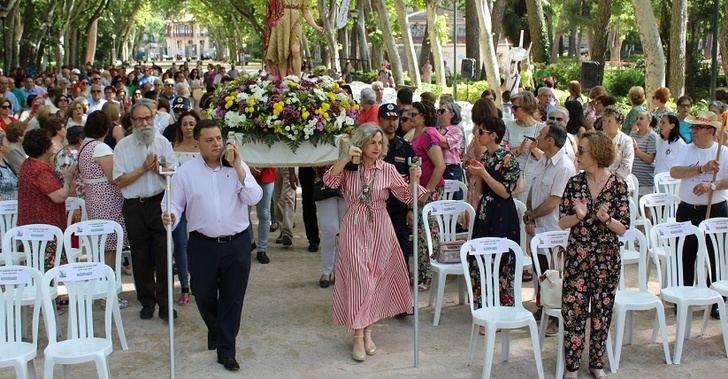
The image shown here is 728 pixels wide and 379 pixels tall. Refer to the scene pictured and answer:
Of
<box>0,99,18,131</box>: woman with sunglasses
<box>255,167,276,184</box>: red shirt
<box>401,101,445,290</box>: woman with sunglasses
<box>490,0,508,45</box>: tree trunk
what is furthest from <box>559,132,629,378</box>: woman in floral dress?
<box>490,0,508,45</box>: tree trunk

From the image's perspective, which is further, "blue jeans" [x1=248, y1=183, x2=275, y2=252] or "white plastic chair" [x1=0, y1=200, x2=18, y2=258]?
"blue jeans" [x1=248, y1=183, x2=275, y2=252]

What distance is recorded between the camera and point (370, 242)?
22.9 feet

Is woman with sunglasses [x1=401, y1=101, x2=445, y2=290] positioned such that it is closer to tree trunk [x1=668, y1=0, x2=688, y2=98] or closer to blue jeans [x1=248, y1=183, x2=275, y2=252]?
blue jeans [x1=248, y1=183, x2=275, y2=252]

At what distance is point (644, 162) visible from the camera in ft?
33.6

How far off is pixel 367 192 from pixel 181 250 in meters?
2.39

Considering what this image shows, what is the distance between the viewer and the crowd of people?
6.32 m

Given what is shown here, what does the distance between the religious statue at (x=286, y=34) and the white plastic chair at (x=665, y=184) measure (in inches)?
194

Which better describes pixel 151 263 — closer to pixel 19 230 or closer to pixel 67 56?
pixel 19 230

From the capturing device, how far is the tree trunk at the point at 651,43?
16.5m

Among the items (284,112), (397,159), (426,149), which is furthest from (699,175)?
(284,112)

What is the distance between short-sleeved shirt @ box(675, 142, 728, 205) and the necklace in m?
3.00

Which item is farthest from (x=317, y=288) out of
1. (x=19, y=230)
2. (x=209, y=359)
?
(x=19, y=230)

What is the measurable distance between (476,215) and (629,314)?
150 centimetres

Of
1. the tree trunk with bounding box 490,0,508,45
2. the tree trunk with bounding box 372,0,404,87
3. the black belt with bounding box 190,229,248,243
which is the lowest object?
the black belt with bounding box 190,229,248,243
